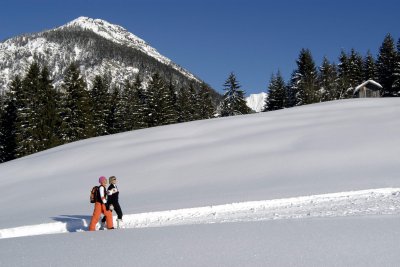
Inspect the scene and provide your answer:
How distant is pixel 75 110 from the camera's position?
45.9 metres

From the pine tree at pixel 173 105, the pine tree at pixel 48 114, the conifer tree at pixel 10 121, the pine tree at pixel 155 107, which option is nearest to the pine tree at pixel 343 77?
the pine tree at pixel 173 105

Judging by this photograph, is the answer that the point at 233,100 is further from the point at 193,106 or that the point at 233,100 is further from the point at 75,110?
the point at 75,110

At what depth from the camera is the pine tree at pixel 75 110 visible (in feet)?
147

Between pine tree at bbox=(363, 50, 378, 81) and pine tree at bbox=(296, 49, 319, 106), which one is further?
pine tree at bbox=(363, 50, 378, 81)

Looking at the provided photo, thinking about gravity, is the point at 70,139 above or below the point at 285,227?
above

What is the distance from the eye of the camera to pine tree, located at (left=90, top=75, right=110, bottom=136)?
2029 inches

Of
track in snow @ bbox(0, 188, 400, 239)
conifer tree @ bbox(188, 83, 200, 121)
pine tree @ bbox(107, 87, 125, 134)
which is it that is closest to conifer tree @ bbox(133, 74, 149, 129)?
pine tree @ bbox(107, 87, 125, 134)

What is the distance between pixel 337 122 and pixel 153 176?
489 inches

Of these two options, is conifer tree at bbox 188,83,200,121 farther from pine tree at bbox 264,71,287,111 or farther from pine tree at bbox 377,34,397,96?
pine tree at bbox 377,34,397,96

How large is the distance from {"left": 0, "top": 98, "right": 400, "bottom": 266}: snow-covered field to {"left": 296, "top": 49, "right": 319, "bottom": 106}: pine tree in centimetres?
3148

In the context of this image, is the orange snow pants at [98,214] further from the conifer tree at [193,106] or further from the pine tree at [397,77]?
the pine tree at [397,77]

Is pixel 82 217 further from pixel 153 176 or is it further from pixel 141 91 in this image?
pixel 141 91

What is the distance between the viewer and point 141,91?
62.5 meters

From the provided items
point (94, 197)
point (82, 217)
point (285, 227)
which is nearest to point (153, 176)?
point (82, 217)
